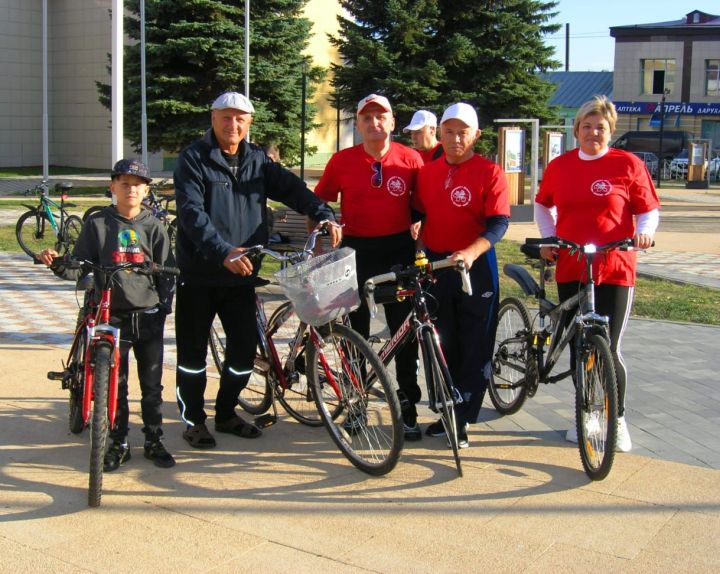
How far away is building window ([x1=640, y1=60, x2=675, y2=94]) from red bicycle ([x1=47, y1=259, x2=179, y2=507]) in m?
57.1

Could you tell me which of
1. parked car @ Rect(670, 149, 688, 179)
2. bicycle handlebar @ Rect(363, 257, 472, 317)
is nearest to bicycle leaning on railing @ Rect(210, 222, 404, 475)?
bicycle handlebar @ Rect(363, 257, 472, 317)

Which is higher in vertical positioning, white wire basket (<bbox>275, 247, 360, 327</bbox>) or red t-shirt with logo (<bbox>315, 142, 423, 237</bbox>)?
red t-shirt with logo (<bbox>315, 142, 423, 237</bbox>)

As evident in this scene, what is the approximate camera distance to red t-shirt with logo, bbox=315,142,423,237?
17.3ft

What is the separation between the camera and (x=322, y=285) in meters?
4.54

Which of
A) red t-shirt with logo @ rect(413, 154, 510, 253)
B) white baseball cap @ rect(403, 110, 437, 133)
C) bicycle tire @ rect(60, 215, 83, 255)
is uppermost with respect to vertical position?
white baseball cap @ rect(403, 110, 437, 133)

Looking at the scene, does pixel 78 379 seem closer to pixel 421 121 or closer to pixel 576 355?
pixel 576 355

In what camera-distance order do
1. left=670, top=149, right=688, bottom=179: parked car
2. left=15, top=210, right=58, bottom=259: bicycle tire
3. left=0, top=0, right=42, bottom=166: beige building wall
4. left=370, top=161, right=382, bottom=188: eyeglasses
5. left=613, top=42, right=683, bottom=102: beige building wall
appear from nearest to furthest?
left=370, top=161, right=382, bottom=188: eyeglasses
left=15, top=210, right=58, bottom=259: bicycle tire
left=0, top=0, right=42, bottom=166: beige building wall
left=670, top=149, right=688, bottom=179: parked car
left=613, top=42, right=683, bottom=102: beige building wall

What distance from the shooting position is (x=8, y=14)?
42562 mm

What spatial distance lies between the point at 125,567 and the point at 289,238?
6165mm

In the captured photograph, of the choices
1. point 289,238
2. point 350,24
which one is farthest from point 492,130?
point 289,238

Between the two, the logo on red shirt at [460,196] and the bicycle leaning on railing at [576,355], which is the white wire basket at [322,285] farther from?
the bicycle leaning on railing at [576,355]

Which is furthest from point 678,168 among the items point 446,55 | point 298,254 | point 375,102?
point 298,254

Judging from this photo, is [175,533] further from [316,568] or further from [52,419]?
[52,419]

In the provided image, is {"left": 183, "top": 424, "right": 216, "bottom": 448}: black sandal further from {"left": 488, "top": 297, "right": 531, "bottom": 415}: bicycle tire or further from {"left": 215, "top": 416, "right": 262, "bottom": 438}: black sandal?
{"left": 488, "top": 297, "right": 531, "bottom": 415}: bicycle tire
